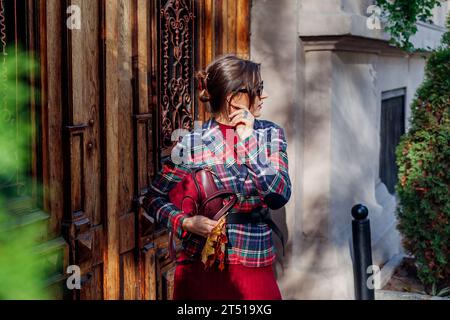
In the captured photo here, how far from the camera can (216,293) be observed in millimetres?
2861

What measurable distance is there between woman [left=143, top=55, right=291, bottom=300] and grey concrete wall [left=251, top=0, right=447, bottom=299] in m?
2.19

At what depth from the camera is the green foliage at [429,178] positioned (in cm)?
Answer: 543

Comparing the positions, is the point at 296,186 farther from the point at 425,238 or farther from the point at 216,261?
the point at 216,261

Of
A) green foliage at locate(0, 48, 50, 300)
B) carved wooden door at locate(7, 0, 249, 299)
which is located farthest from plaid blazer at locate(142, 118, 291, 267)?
green foliage at locate(0, 48, 50, 300)

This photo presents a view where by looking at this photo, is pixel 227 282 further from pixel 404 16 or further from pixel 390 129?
pixel 390 129

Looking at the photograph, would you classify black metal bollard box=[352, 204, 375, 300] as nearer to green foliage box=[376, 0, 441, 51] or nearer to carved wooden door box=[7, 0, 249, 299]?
carved wooden door box=[7, 0, 249, 299]

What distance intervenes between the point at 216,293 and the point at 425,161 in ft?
10.6

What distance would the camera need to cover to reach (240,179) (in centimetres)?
284

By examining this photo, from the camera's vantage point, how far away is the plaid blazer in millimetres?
2809

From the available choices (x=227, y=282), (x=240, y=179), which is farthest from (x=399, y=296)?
(x=240, y=179)

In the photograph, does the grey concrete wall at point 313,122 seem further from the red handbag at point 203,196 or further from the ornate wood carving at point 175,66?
the red handbag at point 203,196

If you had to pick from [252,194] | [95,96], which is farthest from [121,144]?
[252,194]

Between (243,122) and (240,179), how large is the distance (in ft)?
0.84

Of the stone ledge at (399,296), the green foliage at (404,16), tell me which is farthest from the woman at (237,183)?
the green foliage at (404,16)
